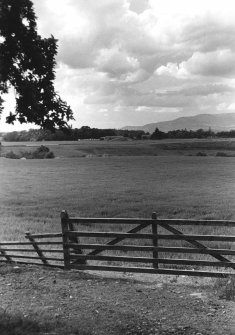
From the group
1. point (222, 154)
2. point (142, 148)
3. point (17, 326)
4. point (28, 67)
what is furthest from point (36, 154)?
point (17, 326)

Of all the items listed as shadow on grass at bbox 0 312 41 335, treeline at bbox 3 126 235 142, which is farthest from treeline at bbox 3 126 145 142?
shadow on grass at bbox 0 312 41 335

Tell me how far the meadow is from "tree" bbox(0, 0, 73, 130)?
36.7 feet

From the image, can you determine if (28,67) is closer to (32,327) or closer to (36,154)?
(32,327)

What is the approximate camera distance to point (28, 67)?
15.7 metres

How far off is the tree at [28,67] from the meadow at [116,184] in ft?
36.7

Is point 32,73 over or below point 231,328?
Answer: over

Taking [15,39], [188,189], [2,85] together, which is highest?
[15,39]

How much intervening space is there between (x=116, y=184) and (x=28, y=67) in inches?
1376

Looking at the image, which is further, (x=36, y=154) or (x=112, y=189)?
(x=36, y=154)

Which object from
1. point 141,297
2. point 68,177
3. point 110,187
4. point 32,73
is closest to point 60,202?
point 110,187

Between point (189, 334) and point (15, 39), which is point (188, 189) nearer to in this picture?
point (15, 39)

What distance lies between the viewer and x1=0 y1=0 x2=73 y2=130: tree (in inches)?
594

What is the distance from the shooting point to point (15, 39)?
1523 cm

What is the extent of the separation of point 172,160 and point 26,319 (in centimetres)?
6134
